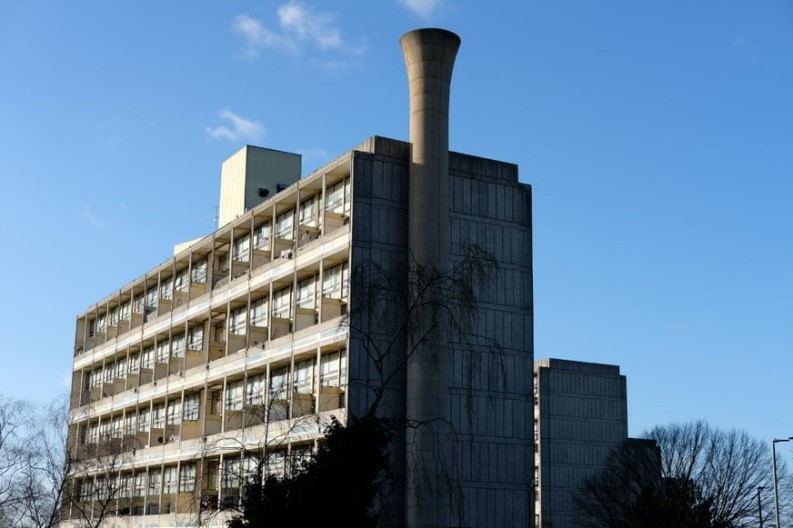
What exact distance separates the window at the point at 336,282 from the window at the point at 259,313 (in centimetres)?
730

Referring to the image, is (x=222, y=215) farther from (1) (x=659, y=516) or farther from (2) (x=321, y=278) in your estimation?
(1) (x=659, y=516)

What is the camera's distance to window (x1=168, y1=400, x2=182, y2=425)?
7494 centimetres

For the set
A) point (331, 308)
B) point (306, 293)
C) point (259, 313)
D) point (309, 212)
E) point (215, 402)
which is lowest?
point (215, 402)

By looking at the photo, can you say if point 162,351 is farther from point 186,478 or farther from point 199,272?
point 186,478

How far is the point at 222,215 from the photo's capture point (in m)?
79.0

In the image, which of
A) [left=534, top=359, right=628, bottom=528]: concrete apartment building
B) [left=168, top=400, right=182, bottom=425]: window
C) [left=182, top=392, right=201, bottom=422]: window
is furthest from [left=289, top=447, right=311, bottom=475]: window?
[left=534, top=359, right=628, bottom=528]: concrete apartment building

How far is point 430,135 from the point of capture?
57.3 meters

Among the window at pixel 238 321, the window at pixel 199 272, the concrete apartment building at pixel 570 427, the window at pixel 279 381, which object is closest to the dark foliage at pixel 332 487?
the window at pixel 279 381

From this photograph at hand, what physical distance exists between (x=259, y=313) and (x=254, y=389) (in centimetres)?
454

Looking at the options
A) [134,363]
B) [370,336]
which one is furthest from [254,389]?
[134,363]

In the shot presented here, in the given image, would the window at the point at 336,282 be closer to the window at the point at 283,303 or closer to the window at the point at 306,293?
the window at the point at 306,293

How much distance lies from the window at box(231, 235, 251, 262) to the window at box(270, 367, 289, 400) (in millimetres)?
8955

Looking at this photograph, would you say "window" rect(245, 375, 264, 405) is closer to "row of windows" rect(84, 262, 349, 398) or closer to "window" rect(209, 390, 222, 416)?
"row of windows" rect(84, 262, 349, 398)

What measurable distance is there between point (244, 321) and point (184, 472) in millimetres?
11460
